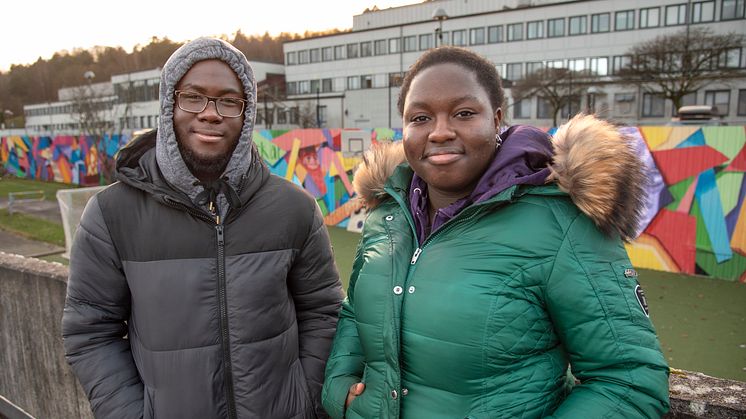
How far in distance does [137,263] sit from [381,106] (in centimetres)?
4317

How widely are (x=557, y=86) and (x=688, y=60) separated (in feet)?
26.8

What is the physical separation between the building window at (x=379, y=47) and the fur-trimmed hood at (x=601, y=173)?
52.2m

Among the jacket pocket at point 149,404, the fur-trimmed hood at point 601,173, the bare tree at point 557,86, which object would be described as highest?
the bare tree at point 557,86

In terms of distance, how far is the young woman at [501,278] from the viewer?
1.52 meters

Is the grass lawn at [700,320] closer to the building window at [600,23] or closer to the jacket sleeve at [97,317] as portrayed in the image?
the jacket sleeve at [97,317]

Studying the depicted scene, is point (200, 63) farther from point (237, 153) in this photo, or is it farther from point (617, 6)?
point (617, 6)

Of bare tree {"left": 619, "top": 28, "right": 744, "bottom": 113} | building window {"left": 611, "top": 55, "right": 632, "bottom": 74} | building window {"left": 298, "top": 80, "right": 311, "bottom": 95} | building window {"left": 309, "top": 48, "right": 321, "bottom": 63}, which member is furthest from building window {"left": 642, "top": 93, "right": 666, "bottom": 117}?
building window {"left": 298, "top": 80, "right": 311, "bottom": 95}

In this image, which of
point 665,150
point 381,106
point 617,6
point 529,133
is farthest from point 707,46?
point 529,133

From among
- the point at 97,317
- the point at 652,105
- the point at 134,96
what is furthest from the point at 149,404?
the point at 134,96

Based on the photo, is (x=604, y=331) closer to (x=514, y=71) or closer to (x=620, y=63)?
(x=620, y=63)

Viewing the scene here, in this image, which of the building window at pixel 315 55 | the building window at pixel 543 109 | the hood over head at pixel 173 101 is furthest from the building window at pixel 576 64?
the hood over head at pixel 173 101

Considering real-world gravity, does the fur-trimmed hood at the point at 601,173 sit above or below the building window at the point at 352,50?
below

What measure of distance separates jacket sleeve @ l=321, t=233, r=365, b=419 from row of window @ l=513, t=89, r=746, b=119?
117 ft

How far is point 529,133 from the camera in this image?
1.85m
